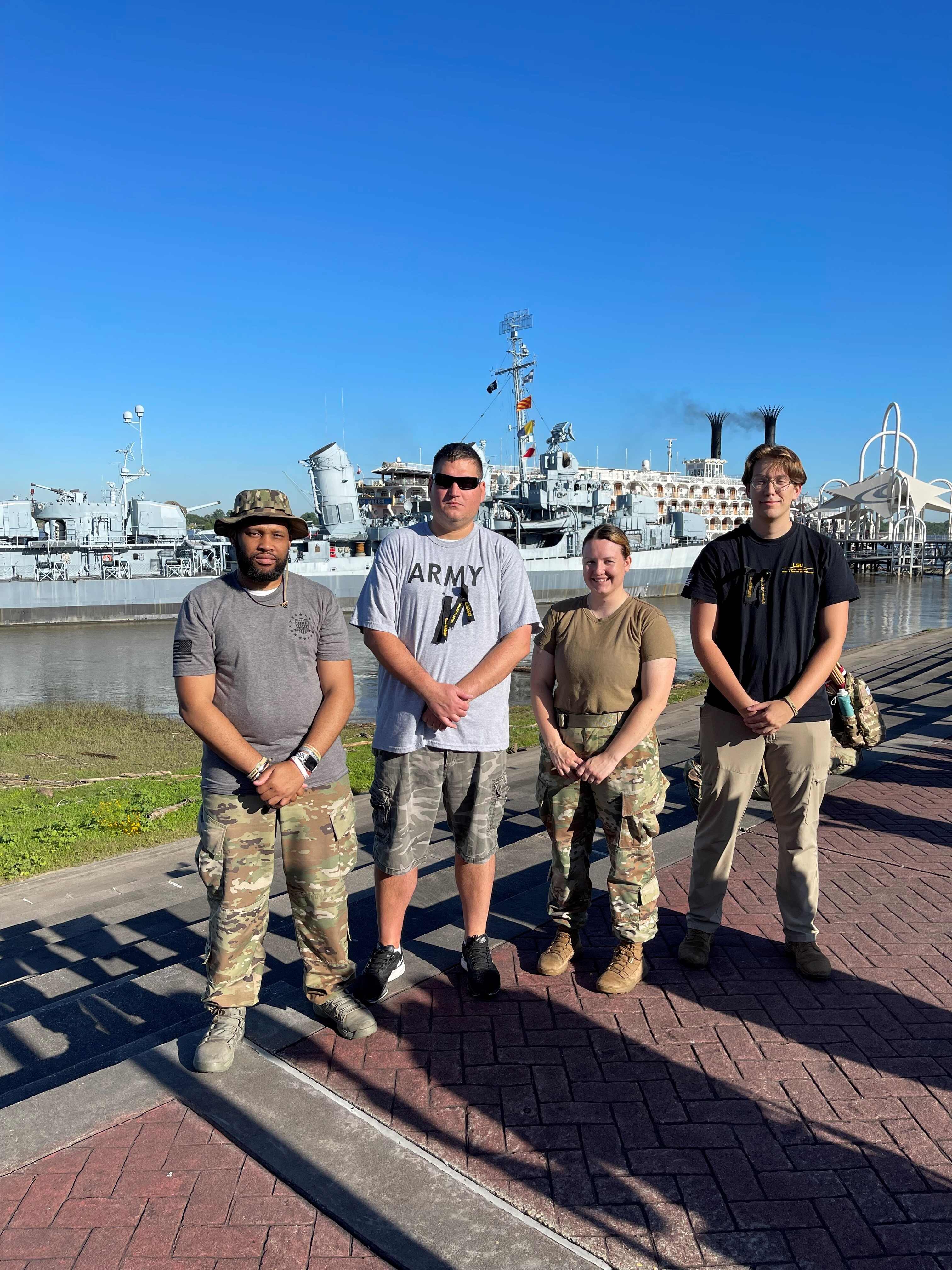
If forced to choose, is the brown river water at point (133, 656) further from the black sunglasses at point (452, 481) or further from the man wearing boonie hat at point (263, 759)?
the man wearing boonie hat at point (263, 759)

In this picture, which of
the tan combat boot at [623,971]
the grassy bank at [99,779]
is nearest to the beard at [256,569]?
the tan combat boot at [623,971]

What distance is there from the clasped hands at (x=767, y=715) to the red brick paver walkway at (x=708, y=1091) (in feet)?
3.29

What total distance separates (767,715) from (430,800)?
140cm

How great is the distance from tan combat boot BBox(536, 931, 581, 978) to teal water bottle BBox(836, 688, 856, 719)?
2381 mm

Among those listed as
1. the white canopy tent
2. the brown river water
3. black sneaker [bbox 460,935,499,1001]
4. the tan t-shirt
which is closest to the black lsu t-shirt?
the tan t-shirt

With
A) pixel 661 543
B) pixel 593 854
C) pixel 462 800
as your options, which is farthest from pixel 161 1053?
pixel 661 543

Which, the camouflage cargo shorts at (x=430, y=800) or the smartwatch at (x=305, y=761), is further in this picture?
the camouflage cargo shorts at (x=430, y=800)

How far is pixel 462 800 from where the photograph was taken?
3256 mm

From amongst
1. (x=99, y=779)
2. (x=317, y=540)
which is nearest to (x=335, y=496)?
(x=317, y=540)

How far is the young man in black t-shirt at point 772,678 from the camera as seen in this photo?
11.1ft

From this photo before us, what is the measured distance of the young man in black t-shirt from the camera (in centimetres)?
338

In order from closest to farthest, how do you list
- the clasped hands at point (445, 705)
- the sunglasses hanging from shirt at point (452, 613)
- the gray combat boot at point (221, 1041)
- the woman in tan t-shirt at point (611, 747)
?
the gray combat boot at point (221, 1041)
the clasped hands at point (445, 705)
the sunglasses hanging from shirt at point (452, 613)
the woman in tan t-shirt at point (611, 747)

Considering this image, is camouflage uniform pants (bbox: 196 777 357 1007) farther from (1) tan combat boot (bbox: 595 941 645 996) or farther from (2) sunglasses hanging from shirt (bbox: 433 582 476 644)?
(1) tan combat boot (bbox: 595 941 645 996)

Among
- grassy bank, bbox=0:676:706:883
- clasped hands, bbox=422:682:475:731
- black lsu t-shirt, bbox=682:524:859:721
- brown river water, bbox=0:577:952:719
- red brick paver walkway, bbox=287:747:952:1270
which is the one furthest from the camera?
brown river water, bbox=0:577:952:719
